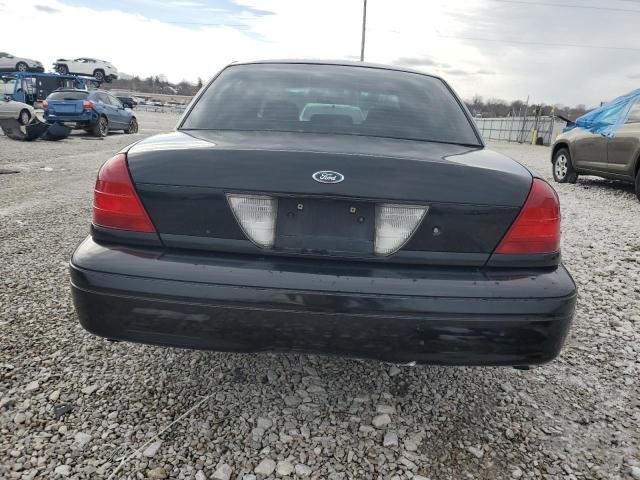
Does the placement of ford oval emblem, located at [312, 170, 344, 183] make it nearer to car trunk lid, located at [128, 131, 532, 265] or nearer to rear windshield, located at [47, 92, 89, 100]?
car trunk lid, located at [128, 131, 532, 265]

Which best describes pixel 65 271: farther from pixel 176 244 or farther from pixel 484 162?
pixel 484 162

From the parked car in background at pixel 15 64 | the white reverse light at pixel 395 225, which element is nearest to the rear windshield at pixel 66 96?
the white reverse light at pixel 395 225

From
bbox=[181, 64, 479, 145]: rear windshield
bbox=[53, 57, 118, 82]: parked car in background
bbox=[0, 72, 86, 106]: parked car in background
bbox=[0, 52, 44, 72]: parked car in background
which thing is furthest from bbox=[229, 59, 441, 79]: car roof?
bbox=[0, 52, 44, 72]: parked car in background

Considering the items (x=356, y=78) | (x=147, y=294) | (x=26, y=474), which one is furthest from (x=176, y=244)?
(x=356, y=78)

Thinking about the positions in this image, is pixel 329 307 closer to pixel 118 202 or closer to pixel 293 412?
pixel 293 412

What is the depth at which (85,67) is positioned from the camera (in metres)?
34.3

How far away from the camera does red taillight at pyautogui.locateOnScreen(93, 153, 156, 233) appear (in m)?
1.89

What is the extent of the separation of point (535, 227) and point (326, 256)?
2.65 feet

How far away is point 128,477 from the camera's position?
5.87ft

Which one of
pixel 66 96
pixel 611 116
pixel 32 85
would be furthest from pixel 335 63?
pixel 32 85

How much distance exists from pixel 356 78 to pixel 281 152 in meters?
1.13

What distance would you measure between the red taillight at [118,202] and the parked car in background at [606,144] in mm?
8167

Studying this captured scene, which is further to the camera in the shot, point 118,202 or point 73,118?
point 73,118

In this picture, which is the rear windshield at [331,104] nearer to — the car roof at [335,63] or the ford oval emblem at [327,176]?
the car roof at [335,63]
